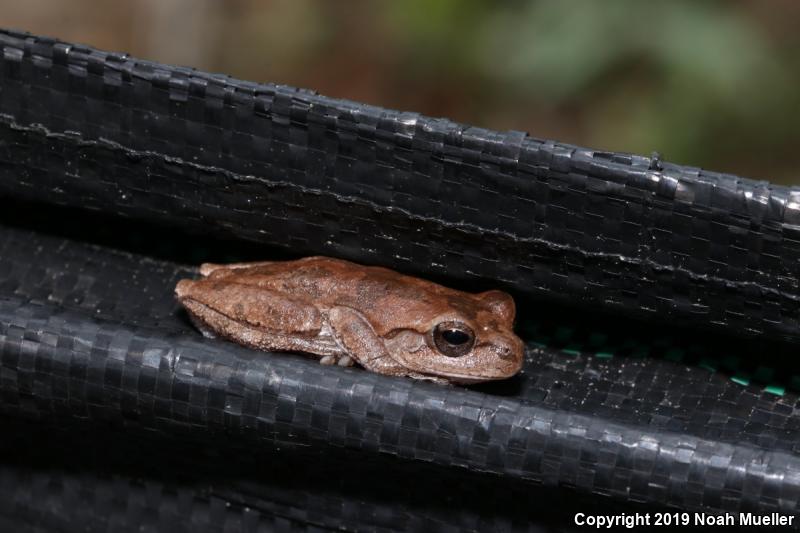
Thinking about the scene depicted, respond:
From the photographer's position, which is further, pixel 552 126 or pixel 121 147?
pixel 552 126

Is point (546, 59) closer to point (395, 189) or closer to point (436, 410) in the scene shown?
point (395, 189)

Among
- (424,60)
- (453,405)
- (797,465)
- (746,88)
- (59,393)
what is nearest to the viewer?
(797,465)

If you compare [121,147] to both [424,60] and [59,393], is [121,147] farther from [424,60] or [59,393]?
[424,60]

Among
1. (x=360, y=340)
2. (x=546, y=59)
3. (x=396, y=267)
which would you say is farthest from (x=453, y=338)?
(x=546, y=59)

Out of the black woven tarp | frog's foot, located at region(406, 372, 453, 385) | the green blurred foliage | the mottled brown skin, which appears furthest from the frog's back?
the green blurred foliage

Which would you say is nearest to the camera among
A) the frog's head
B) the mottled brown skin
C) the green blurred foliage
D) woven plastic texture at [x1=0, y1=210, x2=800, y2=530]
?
woven plastic texture at [x1=0, y1=210, x2=800, y2=530]

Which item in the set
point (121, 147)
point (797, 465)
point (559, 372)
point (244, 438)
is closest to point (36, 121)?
point (121, 147)

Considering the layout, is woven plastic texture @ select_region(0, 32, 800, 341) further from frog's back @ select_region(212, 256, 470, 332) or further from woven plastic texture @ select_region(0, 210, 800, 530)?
frog's back @ select_region(212, 256, 470, 332)
